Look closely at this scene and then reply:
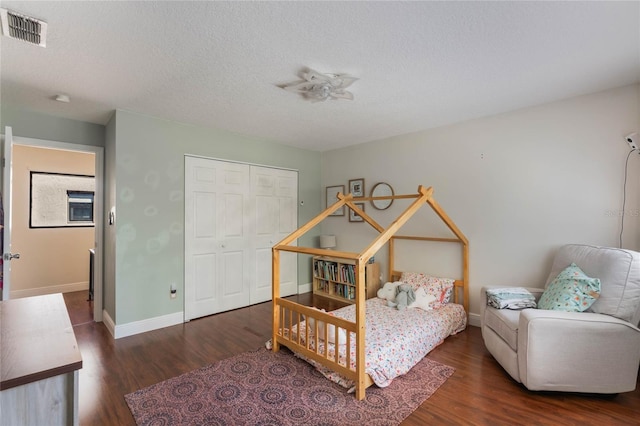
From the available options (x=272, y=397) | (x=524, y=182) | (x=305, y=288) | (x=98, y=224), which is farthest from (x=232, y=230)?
(x=524, y=182)

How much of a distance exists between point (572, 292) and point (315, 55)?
8.59 feet

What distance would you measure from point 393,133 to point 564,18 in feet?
7.91

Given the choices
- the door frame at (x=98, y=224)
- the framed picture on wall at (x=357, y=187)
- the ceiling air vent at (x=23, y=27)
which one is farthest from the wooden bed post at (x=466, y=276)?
the door frame at (x=98, y=224)

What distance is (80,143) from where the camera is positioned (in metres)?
3.46

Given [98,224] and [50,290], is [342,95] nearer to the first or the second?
[98,224]

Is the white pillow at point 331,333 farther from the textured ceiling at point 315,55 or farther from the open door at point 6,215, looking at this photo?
the open door at point 6,215

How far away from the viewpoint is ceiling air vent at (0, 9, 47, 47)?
1631 mm

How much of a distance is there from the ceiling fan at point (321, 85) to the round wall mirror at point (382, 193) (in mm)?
1985

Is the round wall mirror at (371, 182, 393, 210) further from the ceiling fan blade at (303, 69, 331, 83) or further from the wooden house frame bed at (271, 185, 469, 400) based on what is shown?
the ceiling fan blade at (303, 69, 331, 83)

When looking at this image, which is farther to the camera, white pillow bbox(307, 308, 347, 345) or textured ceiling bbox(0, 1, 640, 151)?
white pillow bbox(307, 308, 347, 345)

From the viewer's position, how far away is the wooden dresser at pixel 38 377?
0.95m

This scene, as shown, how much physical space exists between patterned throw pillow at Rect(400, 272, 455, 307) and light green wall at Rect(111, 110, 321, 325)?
2888 mm

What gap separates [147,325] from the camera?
3.29 meters

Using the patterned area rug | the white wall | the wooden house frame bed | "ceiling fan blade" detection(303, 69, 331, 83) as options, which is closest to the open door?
the patterned area rug
